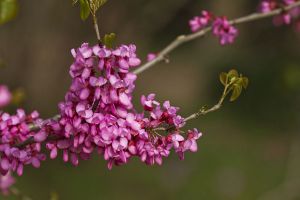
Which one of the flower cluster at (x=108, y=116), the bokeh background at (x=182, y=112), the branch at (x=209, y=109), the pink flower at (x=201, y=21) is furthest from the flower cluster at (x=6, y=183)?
the bokeh background at (x=182, y=112)

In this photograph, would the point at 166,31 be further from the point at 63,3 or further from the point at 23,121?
the point at 23,121

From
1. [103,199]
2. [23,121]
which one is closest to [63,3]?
[103,199]

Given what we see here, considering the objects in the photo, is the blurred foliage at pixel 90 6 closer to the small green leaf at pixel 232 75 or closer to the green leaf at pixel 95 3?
the green leaf at pixel 95 3

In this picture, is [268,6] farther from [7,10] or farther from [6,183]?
[6,183]

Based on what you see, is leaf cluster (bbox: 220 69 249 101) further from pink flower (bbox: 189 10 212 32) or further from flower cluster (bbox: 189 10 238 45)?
pink flower (bbox: 189 10 212 32)

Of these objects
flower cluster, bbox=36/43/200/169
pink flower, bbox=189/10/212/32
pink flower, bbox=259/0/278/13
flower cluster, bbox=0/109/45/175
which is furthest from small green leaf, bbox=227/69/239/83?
pink flower, bbox=259/0/278/13

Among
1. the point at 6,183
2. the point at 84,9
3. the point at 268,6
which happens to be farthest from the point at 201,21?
the point at 6,183

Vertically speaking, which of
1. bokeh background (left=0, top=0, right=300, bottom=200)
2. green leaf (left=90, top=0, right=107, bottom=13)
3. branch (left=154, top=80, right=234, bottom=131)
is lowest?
branch (left=154, top=80, right=234, bottom=131)
